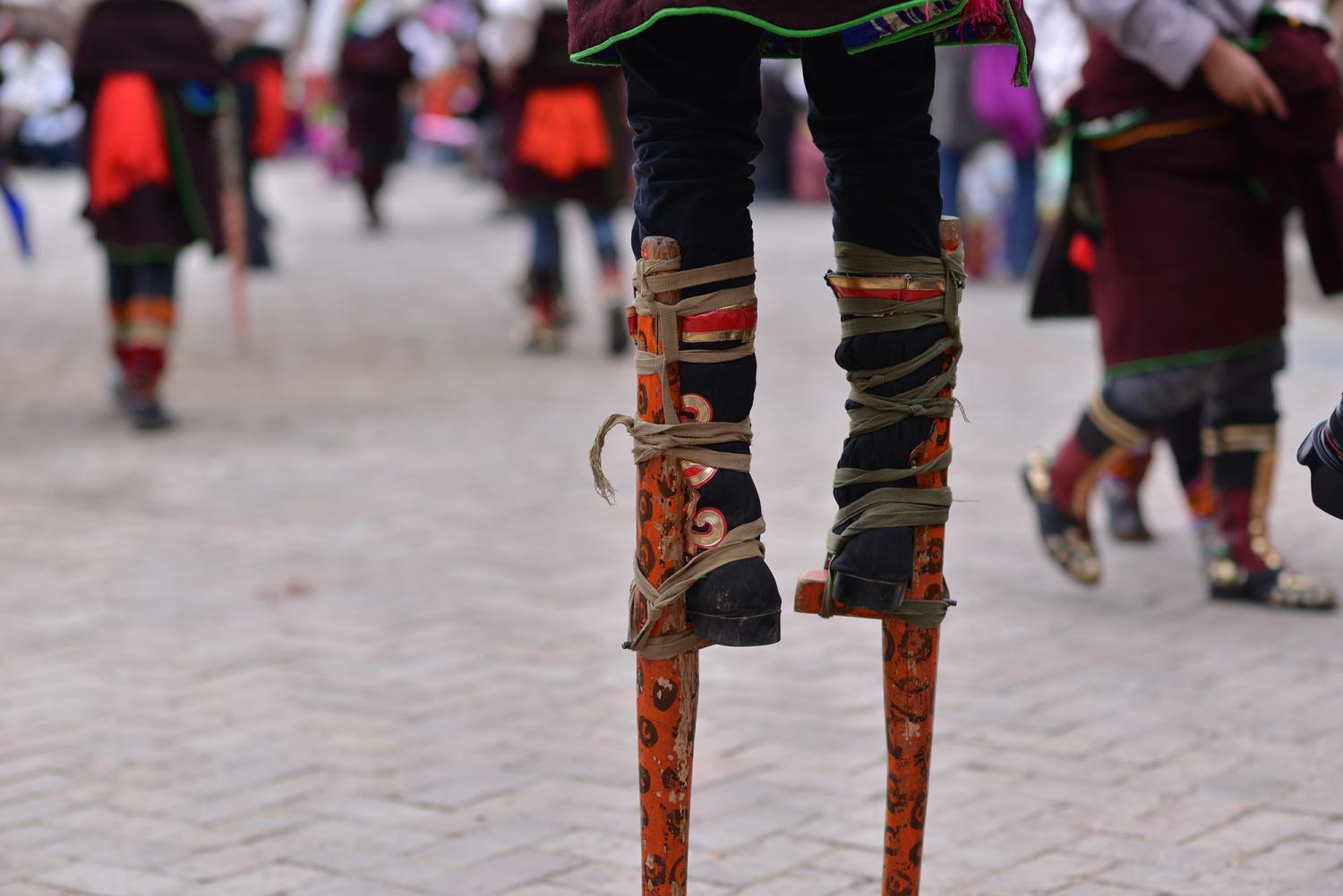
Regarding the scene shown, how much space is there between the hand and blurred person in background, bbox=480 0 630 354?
4.85 m

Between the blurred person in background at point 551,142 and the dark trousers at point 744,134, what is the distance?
21.0 feet

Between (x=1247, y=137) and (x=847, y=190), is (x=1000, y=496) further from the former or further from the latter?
(x=847, y=190)

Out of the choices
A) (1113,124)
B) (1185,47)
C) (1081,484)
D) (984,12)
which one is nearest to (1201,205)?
(1113,124)

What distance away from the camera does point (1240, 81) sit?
4055mm

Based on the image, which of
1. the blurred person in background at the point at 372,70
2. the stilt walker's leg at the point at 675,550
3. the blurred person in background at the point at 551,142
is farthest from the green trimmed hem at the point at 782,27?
the blurred person in background at the point at 372,70

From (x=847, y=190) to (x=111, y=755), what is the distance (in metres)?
1.91

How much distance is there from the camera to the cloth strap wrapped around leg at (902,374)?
2312mm

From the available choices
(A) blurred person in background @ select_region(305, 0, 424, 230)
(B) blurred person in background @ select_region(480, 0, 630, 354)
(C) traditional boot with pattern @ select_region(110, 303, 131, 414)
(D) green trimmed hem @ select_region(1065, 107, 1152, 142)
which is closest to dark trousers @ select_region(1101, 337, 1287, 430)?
(D) green trimmed hem @ select_region(1065, 107, 1152, 142)

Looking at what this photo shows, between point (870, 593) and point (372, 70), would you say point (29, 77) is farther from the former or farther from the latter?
point (372, 70)

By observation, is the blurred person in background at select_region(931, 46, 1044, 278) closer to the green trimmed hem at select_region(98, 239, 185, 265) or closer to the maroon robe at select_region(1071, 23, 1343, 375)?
the green trimmed hem at select_region(98, 239, 185, 265)

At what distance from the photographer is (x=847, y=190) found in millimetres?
2344

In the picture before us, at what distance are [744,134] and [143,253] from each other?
5171mm

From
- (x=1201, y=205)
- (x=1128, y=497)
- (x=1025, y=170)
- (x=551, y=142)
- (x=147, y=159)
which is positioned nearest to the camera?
(x=1201, y=205)

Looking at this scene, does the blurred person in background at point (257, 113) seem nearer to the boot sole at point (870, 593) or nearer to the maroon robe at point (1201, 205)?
the maroon robe at point (1201, 205)
